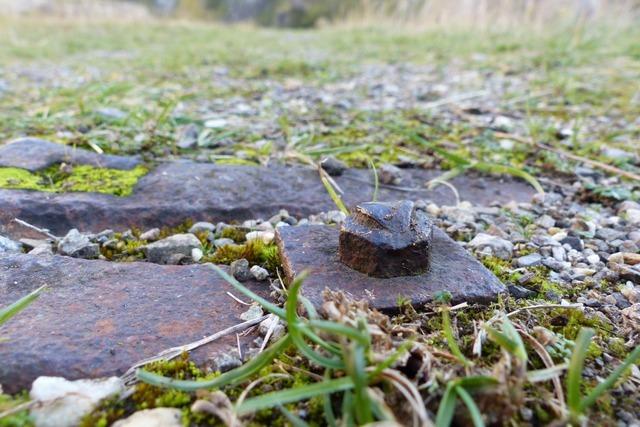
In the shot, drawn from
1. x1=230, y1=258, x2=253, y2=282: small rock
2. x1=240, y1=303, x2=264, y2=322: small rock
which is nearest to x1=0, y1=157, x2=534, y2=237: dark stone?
x1=230, y1=258, x2=253, y2=282: small rock

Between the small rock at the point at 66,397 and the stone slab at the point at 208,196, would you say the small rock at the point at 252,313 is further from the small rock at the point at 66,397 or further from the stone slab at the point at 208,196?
the stone slab at the point at 208,196

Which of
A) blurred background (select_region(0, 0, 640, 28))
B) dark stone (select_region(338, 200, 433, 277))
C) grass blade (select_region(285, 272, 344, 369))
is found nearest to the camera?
grass blade (select_region(285, 272, 344, 369))

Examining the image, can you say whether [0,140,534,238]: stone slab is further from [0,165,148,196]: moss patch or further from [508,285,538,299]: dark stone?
[508,285,538,299]: dark stone

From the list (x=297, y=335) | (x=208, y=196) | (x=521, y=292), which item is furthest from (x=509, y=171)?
(x=297, y=335)

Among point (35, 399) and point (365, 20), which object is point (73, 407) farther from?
point (365, 20)

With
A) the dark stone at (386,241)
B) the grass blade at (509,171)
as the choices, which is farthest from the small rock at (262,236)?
the grass blade at (509,171)
